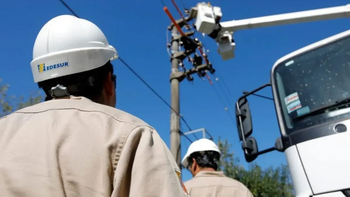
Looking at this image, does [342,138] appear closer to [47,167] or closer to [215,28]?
[47,167]

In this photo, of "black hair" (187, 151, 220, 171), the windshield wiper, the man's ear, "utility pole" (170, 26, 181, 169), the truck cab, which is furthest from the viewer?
"utility pole" (170, 26, 181, 169)

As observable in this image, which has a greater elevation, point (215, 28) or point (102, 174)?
point (215, 28)

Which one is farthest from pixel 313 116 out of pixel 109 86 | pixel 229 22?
pixel 229 22

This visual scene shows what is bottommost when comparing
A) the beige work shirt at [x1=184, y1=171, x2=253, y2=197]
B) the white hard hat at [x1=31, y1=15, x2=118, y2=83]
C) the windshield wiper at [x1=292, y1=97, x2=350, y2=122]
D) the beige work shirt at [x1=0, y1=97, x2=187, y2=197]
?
the beige work shirt at [x1=0, y1=97, x2=187, y2=197]

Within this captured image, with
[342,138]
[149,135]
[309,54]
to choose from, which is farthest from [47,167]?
[309,54]

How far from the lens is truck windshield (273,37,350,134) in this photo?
327cm

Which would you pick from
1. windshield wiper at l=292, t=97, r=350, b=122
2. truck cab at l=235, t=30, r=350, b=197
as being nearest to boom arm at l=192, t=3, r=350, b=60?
truck cab at l=235, t=30, r=350, b=197

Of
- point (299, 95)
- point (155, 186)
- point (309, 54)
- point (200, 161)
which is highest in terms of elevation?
point (309, 54)

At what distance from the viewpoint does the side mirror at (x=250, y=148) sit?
3615 millimetres

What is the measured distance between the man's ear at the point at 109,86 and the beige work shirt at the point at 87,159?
32cm

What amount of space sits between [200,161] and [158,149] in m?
2.86

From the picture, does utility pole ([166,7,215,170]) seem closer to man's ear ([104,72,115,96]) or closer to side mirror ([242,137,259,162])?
side mirror ([242,137,259,162])

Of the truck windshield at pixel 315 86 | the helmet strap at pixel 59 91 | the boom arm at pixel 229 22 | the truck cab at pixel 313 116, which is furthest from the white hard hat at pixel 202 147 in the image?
the boom arm at pixel 229 22

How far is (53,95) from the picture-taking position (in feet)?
4.98
